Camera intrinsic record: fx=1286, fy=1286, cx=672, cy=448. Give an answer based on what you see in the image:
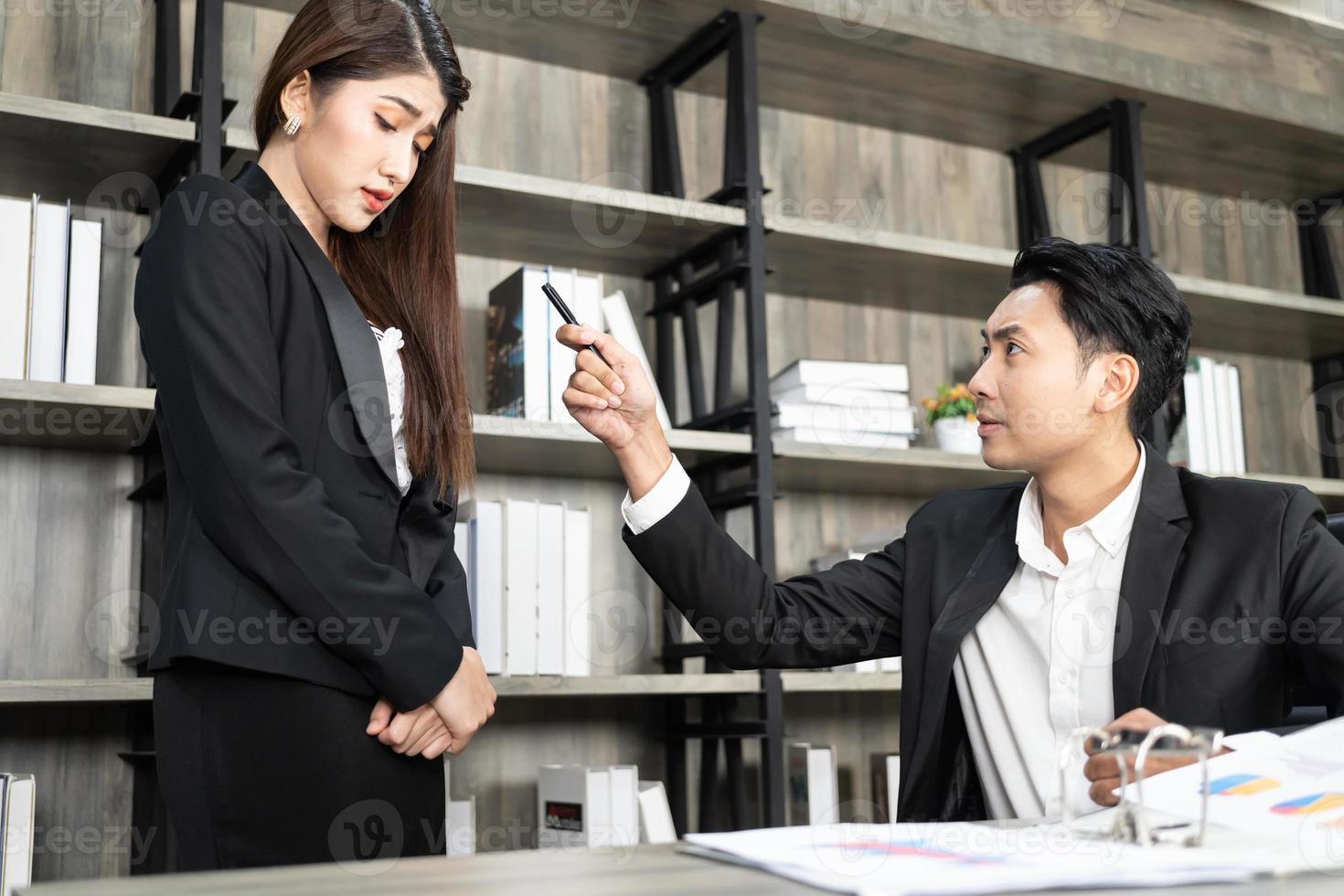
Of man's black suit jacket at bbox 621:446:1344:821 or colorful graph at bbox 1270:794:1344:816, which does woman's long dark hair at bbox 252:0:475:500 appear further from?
colorful graph at bbox 1270:794:1344:816

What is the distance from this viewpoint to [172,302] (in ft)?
4.18

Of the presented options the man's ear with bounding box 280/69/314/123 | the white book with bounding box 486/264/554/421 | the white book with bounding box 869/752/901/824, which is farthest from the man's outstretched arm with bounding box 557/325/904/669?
the white book with bounding box 869/752/901/824

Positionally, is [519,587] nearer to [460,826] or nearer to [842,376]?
[460,826]

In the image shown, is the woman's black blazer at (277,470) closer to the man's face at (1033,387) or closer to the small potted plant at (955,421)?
the man's face at (1033,387)

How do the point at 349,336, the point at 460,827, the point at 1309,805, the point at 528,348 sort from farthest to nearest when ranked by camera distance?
the point at 528,348 < the point at 460,827 < the point at 349,336 < the point at 1309,805

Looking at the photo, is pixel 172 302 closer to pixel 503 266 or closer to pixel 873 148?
pixel 503 266

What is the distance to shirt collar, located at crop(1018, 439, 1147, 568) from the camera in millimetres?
1391

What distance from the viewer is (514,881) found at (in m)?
0.65

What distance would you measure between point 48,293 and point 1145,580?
1596 millimetres

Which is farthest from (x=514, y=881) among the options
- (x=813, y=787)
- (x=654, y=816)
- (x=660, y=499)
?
(x=813, y=787)

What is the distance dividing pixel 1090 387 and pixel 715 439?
957mm

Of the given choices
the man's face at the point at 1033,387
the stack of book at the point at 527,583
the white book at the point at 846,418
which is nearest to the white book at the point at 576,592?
the stack of book at the point at 527,583

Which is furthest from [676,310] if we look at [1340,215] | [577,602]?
[1340,215]

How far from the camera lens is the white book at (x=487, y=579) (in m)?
2.17
